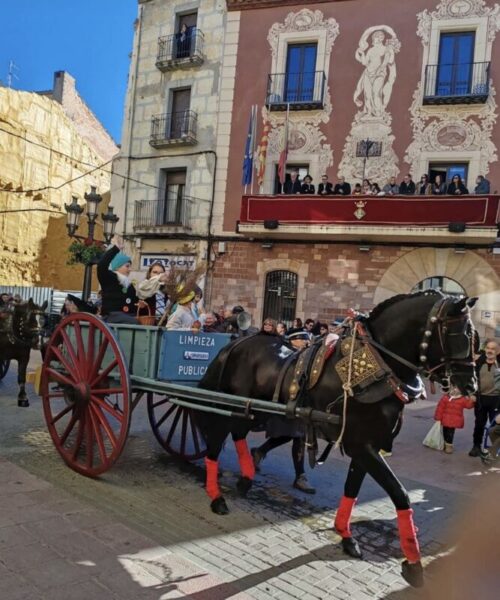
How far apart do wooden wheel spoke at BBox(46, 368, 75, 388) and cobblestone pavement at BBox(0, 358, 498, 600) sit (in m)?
0.82

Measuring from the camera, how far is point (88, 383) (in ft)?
→ 16.3

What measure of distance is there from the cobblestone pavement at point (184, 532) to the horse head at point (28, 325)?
262 cm

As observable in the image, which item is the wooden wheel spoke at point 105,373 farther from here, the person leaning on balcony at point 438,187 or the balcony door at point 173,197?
the balcony door at point 173,197

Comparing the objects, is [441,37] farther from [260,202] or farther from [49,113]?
[49,113]

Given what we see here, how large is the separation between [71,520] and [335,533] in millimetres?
2027

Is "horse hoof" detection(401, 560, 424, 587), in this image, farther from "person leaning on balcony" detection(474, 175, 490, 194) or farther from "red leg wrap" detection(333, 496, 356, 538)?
"person leaning on balcony" detection(474, 175, 490, 194)

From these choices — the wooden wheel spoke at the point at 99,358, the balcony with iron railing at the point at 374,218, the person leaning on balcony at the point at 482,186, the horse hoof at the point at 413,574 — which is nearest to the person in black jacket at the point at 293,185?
the balcony with iron railing at the point at 374,218

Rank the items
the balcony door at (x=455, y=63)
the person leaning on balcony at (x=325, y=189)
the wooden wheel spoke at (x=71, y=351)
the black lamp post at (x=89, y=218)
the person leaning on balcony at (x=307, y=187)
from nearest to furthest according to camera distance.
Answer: the wooden wheel spoke at (x=71, y=351), the black lamp post at (x=89, y=218), the person leaning on balcony at (x=325, y=189), the balcony door at (x=455, y=63), the person leaning on balcony at (x=307, y=187)

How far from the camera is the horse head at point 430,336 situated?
346cm

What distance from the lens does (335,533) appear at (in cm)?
420

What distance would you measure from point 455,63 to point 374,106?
2595mm

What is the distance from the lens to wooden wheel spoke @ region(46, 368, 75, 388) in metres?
5.19

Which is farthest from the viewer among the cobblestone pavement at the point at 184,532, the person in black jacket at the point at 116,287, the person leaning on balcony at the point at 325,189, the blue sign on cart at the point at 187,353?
the person leaning on balcony at the point at 325,189

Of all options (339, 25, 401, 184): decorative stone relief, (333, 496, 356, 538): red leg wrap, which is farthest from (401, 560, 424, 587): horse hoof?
(339, 25, 401, 184): decorative stone relief
